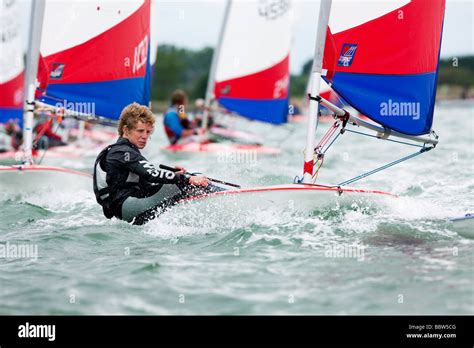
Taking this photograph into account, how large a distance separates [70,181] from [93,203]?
1.55 feet

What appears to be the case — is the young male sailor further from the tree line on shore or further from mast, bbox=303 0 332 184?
the tree line on shore

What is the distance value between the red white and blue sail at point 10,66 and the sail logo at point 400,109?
7.28 metres

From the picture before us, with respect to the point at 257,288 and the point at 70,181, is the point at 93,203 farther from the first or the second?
→ the point at 257,288

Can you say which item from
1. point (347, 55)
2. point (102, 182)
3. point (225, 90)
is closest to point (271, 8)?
point (225, 90)

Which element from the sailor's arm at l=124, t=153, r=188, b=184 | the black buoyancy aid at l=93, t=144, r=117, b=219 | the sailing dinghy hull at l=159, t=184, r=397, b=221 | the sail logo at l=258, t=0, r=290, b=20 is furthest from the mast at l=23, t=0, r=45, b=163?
the sail logo at l=258, t=0, r=290, b=20

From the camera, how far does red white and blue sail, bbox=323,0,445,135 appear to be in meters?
4.87

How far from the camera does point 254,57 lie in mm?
11930

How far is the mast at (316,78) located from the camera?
472 cm

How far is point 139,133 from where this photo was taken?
4.60m

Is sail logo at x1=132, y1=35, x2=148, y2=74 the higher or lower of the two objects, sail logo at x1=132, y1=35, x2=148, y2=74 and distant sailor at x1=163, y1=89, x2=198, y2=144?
the higher

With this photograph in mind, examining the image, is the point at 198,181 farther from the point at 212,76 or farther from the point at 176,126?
the point at 212,76

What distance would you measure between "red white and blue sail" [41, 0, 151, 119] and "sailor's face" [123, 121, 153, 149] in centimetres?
226

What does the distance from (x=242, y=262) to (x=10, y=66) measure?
26.7 ft

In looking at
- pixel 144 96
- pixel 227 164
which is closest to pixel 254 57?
pixel 227 164
